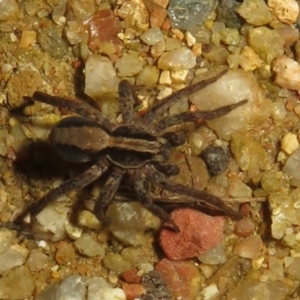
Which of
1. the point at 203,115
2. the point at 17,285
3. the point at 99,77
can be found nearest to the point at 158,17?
the point at 99,77

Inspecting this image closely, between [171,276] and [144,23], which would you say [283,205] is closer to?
[171,276]

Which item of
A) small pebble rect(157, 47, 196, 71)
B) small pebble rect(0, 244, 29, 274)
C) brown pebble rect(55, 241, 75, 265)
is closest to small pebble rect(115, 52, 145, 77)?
small pebble rect(157, 47, 196, 71)

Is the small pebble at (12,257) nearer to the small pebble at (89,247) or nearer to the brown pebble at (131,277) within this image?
the small pebble at (89,247)

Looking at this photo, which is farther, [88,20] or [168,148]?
[88,20]

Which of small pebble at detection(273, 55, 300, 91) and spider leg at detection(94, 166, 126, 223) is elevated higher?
small pebble at detection(273, 55, 300, 91)

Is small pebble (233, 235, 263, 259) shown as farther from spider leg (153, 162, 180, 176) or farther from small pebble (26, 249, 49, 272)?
small pebble (26, 249, 49, 272)

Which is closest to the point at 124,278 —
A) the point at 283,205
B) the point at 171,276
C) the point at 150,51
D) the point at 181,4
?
the point at 171,276
